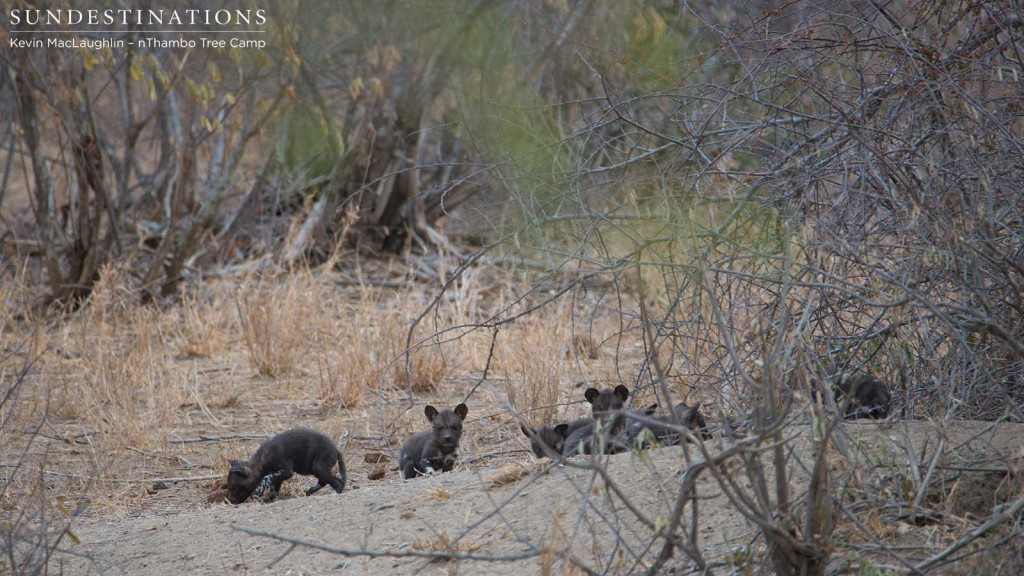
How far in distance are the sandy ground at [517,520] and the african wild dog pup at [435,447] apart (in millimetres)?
968

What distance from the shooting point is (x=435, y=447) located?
6641 mm

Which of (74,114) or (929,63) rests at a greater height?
(74,114)

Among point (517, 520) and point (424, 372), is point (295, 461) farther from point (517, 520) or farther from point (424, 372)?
point (517, 520)

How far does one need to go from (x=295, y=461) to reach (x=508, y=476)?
204cm

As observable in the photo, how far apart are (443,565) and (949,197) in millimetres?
2832

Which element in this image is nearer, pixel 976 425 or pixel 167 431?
pixel 976 425

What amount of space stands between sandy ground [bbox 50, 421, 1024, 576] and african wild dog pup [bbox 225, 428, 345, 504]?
0.68m

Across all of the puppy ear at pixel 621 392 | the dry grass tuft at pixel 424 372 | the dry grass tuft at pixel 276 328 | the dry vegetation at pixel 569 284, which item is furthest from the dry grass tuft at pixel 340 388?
the puppy ear at pixel 621 392

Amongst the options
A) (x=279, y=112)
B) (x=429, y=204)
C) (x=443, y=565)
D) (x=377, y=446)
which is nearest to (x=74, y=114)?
(x=279, y=112)

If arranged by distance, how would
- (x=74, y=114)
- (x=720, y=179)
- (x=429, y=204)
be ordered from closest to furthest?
(x=720, y=179) < (x=74, y=114) < (x=429, y=204)

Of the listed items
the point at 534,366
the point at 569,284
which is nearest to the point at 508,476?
the point at 569,284

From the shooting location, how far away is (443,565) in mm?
4312

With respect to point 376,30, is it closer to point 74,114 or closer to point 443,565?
point 74,114

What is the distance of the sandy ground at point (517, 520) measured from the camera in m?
4.00
